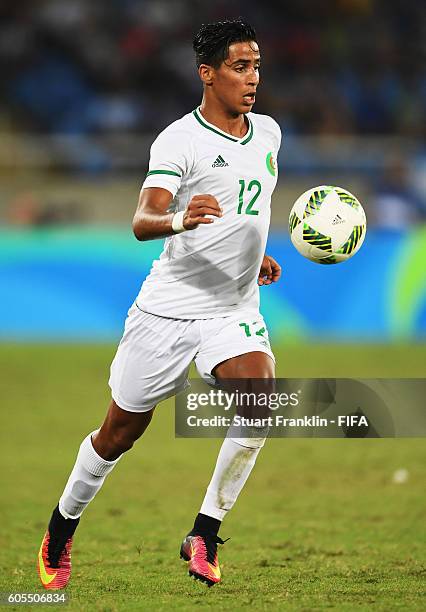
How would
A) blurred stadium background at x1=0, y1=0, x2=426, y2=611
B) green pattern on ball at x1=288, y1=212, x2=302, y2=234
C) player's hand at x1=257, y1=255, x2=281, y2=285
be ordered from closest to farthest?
1. green pattern on ball at x1=288, y1=212, x2=302, y2=234
2. player's hand at x1=257, y1=255, x2=281, y2=285
3. blurred stadium background at x1=0, y1=0, x2=426, y2=611

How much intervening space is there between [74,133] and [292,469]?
35.2 feet

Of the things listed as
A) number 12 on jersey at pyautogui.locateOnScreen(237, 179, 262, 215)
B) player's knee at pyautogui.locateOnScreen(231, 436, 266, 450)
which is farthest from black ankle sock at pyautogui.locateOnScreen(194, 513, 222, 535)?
number 12 on jersey at pyautogui.locateOnScreen(237, 179, 262, 215)

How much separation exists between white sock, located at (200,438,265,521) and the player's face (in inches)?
59.6

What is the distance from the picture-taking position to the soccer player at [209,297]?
15.7ft

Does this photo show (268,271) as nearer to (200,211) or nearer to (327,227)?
(327,227)

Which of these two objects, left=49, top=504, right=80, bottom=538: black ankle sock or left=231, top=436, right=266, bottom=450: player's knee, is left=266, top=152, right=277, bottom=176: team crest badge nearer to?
left=231, top=436, right=266, bottom=450: player's knee

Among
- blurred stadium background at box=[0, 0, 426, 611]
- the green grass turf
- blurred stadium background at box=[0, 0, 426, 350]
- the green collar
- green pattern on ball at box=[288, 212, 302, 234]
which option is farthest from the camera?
blurred stadium background at box=[0, 0, 426, 350]

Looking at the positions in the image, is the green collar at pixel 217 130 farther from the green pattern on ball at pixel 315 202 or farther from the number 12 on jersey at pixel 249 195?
the green pattern on ball at pixel 315 202

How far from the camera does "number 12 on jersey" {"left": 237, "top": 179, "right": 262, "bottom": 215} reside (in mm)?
4828

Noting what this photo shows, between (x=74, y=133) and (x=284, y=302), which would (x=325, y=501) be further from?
(x=74, y=133)

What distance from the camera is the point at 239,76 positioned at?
15.8 feet

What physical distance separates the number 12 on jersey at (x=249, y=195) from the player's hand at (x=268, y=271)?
0.40 meters

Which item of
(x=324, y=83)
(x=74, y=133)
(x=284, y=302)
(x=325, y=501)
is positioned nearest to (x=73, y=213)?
(x=74, y=133)

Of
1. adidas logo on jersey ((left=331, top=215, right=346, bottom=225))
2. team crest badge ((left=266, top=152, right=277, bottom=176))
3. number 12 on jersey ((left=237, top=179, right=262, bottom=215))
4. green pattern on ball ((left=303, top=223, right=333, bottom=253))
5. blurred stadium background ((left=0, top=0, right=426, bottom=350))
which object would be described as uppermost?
blurred stadium background ((left=0, top=0, right=426, bottom=350))
